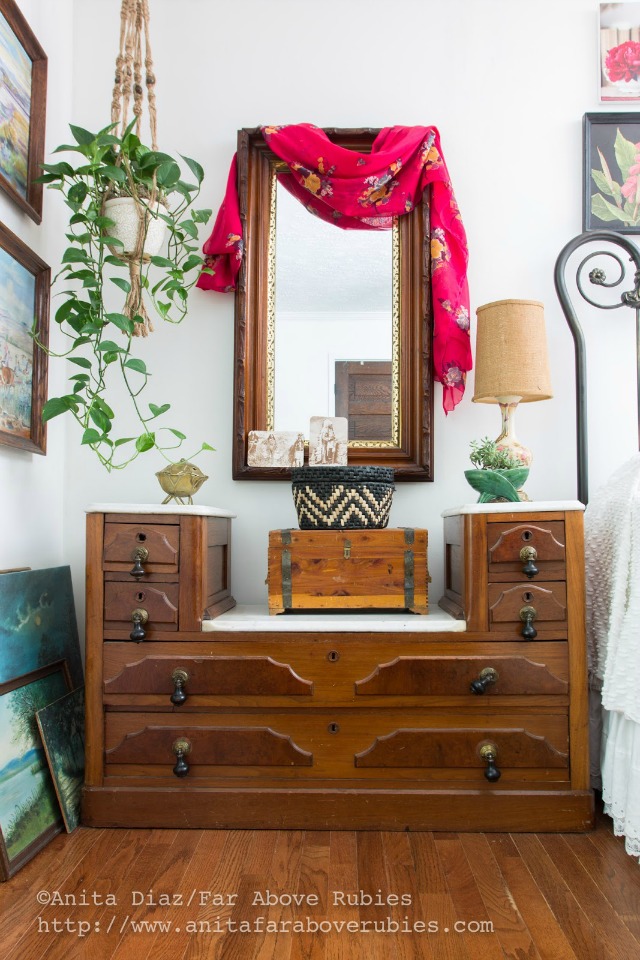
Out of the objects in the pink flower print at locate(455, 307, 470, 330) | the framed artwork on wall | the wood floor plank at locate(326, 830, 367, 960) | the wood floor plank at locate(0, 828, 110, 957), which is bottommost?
the wood floor plank at locate(0, 828, 110, 957)

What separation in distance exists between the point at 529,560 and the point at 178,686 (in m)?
0.93

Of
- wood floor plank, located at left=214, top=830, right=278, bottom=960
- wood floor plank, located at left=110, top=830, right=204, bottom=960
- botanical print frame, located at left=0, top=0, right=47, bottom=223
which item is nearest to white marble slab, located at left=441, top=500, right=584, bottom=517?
wood floor plank, located at left=214, top=830, right=278, bottom=960

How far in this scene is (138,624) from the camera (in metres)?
1.90

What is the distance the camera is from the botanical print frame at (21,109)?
2029mm

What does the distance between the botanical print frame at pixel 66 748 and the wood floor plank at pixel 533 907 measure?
3.42 feet

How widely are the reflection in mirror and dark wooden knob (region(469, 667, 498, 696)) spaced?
0.83 metres

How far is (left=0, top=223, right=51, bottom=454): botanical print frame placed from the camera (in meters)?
2.04

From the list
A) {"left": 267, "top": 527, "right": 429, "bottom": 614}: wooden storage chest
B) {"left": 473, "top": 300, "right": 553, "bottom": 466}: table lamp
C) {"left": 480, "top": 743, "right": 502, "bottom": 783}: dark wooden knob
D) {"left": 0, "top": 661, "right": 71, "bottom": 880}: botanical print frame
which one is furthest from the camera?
{"left": 473, "top": 300, "right": 553, "bottom": 466}: table lamp

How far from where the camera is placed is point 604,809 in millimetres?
1881

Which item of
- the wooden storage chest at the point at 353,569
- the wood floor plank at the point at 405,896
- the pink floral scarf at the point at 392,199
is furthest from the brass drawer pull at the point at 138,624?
the pink floral scarf at the point at 392,199

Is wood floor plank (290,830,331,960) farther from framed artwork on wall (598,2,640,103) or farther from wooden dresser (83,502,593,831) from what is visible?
framed artwork on wall (598,2,640,103)

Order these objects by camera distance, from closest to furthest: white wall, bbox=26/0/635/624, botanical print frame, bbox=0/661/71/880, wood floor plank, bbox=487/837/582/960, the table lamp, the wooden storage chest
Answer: wood floor plank, bbox=487/837/582/960 → botanical print frame, bbox=0/661/71/880 → the wooden storage chest → the table lamp → white wall, bbox=26/0/635/624

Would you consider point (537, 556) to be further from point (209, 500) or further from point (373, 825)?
point (209, 500)

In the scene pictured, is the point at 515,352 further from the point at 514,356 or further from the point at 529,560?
the point at 529,560
